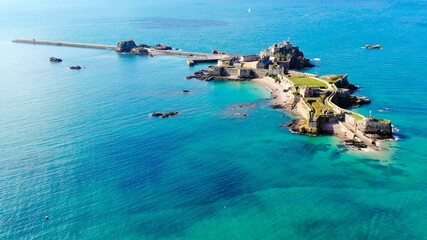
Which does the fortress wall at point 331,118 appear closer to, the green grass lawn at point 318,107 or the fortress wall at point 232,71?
the green grass lawn at point 318,107

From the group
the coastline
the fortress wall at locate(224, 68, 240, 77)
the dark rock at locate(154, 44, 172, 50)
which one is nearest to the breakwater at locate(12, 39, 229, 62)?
the dark rock at locate(154, 44, 172, 50)

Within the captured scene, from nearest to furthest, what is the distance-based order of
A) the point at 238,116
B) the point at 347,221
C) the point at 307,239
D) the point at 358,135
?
the point at 307,239 < the point at 347,221 < the point at 358,135 < the point at 238,116

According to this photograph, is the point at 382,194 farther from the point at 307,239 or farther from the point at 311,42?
the point at 311,42

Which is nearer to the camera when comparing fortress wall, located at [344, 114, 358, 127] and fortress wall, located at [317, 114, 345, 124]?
fortress wall, located at [344, 114, 358, 127]

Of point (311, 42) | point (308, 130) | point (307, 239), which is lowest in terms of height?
point (307, 239)

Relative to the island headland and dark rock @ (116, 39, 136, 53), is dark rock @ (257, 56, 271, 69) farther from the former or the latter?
dark rock @ (116, 39, 136, 53)

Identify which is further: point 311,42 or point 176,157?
point 311,42

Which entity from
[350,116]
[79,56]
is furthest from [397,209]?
[79,56]
